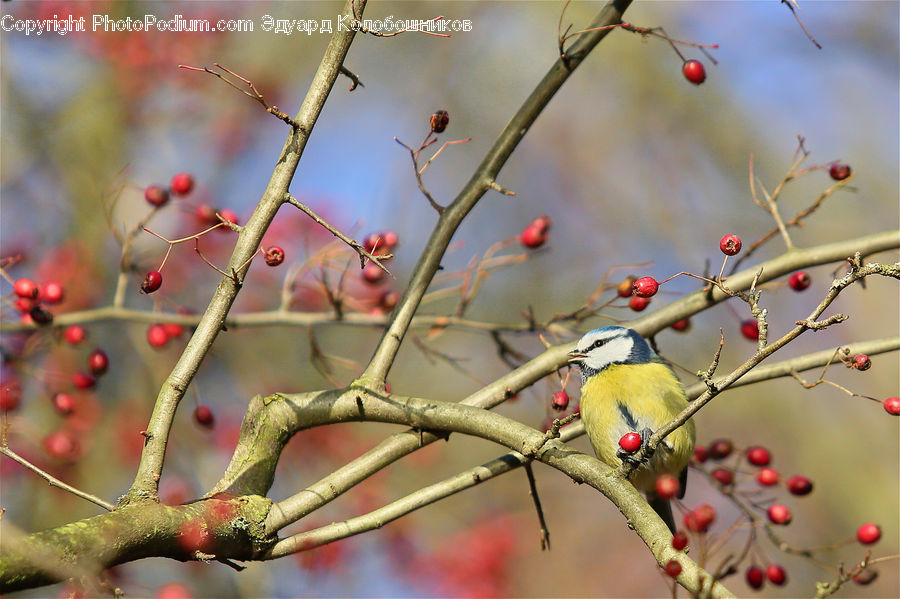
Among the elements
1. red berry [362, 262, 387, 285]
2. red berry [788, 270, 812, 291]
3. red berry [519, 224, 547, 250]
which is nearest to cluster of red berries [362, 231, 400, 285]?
red berry [362, 262, 387, 285]

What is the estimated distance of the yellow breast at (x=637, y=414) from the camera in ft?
8.96

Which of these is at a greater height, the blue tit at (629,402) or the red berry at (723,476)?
the blue tit at (629,402)

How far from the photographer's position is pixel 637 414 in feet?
9.14

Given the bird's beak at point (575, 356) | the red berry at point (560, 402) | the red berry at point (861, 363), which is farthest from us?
the bird's beak at point (575, 356)

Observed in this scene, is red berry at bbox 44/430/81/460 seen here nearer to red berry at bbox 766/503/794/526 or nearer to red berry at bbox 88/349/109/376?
red berry at bbox 88/349/109/376

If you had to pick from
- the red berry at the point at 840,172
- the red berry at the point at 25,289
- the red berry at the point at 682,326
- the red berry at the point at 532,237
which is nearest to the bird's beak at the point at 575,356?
the red berry at the point at 682,326

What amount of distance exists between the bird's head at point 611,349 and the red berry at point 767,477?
A: 59 cm

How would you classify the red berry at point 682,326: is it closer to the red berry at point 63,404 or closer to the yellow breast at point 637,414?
the yellow breast at point 637,414

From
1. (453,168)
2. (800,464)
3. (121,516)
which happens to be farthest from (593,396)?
(453,168)

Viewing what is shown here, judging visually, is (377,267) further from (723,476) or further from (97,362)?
(723,476)

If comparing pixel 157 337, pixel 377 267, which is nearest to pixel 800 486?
pixel 377 267

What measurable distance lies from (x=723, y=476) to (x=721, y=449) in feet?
0.33

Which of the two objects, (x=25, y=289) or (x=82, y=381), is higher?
(x=25, y=289)

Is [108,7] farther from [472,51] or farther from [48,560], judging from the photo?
[48,560]
